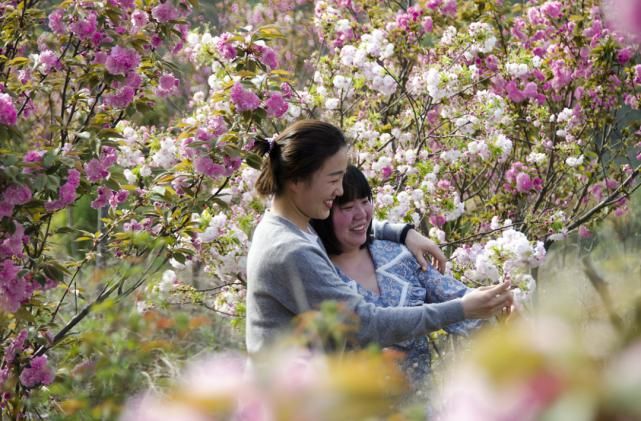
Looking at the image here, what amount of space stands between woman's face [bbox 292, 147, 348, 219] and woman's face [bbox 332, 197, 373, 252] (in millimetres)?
234

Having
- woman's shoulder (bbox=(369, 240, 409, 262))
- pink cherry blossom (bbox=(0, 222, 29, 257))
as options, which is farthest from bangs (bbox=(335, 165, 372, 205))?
pink cherry blossom (bbox=(0, 222, 29, 257))

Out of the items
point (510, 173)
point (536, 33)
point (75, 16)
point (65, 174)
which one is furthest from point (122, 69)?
point (536, 33)

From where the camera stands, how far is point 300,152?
9.29ft

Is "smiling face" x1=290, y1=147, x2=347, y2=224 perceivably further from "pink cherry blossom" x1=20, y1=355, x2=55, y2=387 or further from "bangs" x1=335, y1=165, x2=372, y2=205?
"pink cherry blossom" x1=20, y1=355, x2=55, y2=387

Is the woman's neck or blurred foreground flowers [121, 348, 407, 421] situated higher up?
blurred foreground flowers [121, 348, 407, 421]

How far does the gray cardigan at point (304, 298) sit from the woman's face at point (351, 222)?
0.42m

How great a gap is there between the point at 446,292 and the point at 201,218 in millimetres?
1342

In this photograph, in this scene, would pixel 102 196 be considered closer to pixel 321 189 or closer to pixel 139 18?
pixel 139 18

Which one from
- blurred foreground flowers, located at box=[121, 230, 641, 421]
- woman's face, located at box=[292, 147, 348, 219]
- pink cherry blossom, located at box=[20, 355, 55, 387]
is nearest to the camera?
blurred foreground flowers, located at box=[121, 230, 641, 421]

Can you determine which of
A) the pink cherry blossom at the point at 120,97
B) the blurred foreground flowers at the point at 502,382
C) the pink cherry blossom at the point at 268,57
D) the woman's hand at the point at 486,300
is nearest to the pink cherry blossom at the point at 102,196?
the pink cherry blossom at the point at 120,97

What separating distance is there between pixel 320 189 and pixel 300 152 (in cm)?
14

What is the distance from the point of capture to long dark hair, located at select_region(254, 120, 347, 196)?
2.80 metres

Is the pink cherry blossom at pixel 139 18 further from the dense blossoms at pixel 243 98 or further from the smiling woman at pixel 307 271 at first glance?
the smiling woman at pixel 307 271

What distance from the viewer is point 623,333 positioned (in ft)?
2.25
